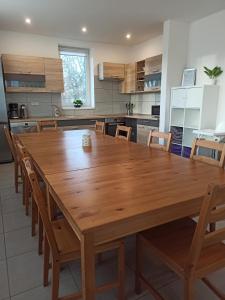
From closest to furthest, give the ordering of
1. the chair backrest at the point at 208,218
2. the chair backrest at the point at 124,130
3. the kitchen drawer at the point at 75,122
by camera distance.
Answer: the chair backrest at the point at 208,218, the chair backrest at the point at 124,130, the kitchen drawer at the point at 75,122

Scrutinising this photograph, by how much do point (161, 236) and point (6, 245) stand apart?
1400 mm

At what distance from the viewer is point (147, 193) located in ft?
4.06

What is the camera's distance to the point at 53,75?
4.96 m

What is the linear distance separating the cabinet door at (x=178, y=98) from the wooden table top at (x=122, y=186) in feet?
7.55

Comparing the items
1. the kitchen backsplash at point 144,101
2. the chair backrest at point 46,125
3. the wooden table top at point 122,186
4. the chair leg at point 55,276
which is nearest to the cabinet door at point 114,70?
the kitchen backsplash at point 144,101

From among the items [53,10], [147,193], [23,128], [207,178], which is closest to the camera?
[147,193]

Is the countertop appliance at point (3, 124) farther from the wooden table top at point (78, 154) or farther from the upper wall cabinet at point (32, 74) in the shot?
the wooden table top at point (78, 154)

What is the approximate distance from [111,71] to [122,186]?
15.7 feet

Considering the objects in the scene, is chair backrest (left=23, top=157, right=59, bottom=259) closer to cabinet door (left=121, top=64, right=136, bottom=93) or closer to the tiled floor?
the tiled floor

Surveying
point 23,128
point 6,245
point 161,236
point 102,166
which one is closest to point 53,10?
point 23,128

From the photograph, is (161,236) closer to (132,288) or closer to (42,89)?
(132,288)

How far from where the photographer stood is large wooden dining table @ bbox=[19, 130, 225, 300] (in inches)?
38.8

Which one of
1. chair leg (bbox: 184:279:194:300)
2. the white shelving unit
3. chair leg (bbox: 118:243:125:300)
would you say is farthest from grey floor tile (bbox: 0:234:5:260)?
the white shelving unit

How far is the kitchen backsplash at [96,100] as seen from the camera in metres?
5.13
